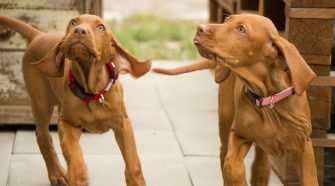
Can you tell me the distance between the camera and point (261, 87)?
480 centimetres

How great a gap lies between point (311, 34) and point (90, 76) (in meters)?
1.48

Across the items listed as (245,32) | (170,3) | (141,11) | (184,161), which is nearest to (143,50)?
(141,11)

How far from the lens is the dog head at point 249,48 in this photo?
4.55 metres

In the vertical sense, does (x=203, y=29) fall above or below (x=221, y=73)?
above

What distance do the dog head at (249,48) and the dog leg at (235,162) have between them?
1.37 feet

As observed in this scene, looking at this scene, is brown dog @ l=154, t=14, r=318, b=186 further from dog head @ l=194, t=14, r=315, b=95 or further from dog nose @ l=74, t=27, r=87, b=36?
dog nose @ l=74, t=27, r=87, b=36

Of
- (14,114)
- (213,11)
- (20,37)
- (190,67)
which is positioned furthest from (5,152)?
(213,11)

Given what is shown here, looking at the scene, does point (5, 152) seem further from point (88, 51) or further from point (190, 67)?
point (88, 51)

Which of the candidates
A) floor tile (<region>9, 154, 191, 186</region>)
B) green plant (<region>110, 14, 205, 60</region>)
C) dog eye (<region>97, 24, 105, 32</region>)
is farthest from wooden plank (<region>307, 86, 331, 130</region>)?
green plant (<region>110, 14, 205, 60</region>)

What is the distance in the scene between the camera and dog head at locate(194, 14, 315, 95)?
14.9 ft

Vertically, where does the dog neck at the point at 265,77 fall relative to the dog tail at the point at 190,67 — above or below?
above

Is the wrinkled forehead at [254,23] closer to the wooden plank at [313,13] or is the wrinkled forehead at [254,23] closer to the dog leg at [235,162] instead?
the dog leg at [235,162]

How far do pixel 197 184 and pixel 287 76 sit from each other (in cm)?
139

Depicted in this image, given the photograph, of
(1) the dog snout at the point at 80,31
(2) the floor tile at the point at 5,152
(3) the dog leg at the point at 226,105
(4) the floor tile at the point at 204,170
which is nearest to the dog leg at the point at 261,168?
(3) the dog leg at the point at 226,105
